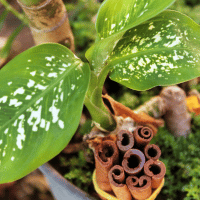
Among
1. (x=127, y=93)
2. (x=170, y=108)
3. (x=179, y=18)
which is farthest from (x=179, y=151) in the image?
(x=179, y=18)

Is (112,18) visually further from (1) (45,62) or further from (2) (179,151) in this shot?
(2) (179,151)

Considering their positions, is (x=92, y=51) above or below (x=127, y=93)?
above

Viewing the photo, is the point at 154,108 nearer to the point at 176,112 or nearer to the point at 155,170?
the point at 176,112

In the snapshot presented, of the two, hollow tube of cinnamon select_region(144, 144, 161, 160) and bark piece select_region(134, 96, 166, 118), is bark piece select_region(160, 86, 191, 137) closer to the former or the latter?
bark piece select_region(134, 96, 166, 118)

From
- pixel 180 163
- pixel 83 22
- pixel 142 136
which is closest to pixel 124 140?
pixel 142 136

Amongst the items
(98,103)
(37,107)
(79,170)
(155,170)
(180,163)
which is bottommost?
(180,163)

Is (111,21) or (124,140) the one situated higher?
(111,21)

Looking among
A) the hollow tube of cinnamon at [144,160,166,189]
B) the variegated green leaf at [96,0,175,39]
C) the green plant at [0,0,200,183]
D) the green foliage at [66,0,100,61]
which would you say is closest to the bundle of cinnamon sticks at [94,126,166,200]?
the hollow tube of cinnamon at [144,160,166,189]
